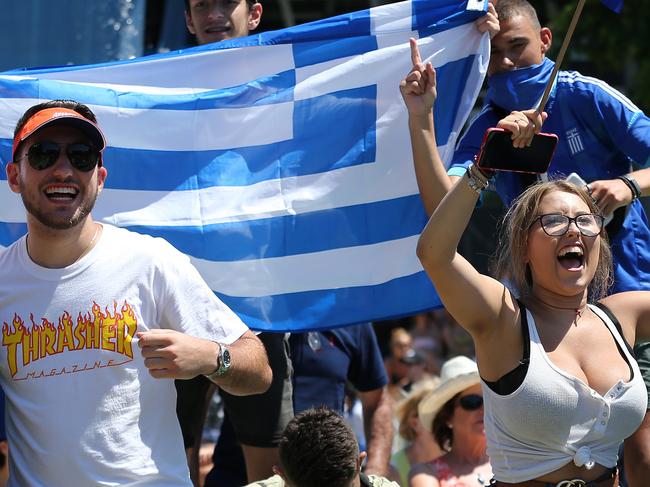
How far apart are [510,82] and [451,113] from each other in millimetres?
392

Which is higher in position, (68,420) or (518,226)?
(518,226)

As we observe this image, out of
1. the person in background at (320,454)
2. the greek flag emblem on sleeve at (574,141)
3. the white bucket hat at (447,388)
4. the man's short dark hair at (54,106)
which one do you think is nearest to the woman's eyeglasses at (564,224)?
the greek flag emblem on sleeve at (574,141)

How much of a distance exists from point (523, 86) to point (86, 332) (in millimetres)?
1853

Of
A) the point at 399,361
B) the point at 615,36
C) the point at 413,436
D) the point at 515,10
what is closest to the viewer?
the point at 515,10

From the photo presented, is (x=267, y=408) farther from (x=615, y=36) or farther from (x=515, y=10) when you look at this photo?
(x=615, y=36)

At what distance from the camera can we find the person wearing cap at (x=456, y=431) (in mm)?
5211

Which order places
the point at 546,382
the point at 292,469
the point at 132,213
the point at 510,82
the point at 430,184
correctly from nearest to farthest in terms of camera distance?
the point at 546,382, the point at 292,469, the point at 430,184, the point at 510,82, the point at 132,213

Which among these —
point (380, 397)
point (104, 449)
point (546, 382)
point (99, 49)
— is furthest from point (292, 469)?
point (99, 49)

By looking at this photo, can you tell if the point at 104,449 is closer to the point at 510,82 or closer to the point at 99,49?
the point at 510,82

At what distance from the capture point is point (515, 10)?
439 centimetres

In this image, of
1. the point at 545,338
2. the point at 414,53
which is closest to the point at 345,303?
the point at 414,53

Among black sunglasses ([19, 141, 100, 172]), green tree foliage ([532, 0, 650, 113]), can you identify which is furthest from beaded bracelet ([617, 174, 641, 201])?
green tree foliage ([532, 0, 650, 113])

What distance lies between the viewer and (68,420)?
3350mm

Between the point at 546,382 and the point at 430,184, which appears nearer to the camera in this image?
the point at 546,382
